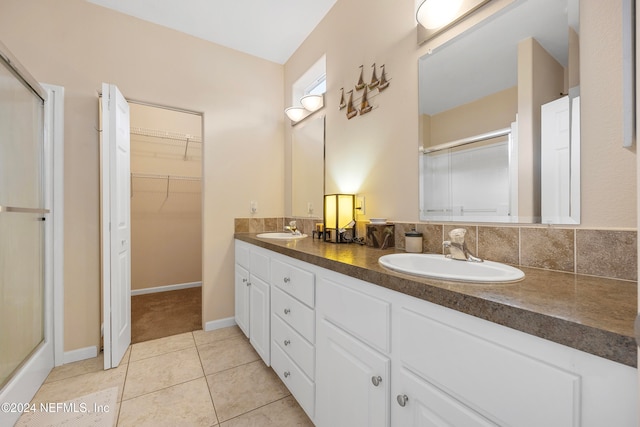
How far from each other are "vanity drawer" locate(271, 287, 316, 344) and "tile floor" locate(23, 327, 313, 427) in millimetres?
466

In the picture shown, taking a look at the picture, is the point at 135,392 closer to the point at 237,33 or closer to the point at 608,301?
the point at 608,301

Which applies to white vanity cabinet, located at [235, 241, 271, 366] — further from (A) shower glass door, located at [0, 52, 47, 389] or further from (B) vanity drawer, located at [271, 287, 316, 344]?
(A) shower glass door, located at [0, 52, 47, 389]

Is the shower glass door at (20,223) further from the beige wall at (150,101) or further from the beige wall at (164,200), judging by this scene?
the beige wall at (164,200)

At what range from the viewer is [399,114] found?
60.2 inches

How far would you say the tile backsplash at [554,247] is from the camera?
31.2 inches

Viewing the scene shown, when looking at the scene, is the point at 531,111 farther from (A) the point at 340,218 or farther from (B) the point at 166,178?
(B) the point at 166,178

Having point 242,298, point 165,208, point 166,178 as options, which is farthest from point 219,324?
point 166,178

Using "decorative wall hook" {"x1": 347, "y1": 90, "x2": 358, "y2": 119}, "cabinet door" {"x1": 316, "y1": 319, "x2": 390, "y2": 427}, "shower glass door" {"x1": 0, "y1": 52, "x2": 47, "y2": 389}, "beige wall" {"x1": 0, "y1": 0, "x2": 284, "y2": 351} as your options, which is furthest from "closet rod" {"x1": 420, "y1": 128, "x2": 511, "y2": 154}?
"shower glass door" {"x1": 0, "y1": 52, "x2": 47, "y2": 389}

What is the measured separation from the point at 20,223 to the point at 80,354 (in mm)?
1049

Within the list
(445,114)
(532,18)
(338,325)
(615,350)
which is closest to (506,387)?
(615,350)

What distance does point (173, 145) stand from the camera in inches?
139

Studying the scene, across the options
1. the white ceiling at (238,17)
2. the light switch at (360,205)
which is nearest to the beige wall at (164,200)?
the white ceiling at (238,17)

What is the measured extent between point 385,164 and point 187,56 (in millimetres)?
2083

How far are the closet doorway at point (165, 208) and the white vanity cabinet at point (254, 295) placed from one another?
43.6 inches
